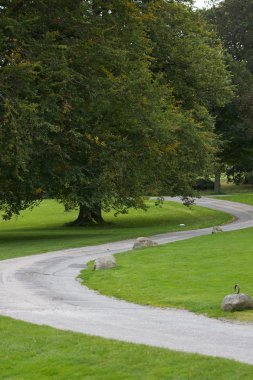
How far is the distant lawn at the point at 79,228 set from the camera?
35.2 metres

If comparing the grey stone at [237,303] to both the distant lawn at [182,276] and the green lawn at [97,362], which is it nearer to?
the distant lawn at [182,276]

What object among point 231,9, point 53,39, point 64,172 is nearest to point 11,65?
point 53,39

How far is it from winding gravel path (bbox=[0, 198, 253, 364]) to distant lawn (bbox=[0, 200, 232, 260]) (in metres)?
8.40

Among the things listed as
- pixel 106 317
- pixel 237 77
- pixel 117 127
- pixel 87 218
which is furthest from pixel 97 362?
pixel 237 77

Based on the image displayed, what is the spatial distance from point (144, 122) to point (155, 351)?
27.6m

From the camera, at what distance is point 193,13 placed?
162ft

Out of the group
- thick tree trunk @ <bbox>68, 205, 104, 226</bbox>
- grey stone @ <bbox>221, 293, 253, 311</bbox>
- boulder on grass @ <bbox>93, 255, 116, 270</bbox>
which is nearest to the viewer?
grey stone @ <bbox>221, 293, 253, 311</bbox>

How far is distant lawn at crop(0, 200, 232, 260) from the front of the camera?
35175 millimetres

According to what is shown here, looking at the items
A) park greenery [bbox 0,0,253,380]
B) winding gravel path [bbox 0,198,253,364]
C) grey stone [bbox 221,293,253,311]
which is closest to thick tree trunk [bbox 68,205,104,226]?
park greenery [bbox 0,0,253,380]

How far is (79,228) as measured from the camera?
50781 millimetres

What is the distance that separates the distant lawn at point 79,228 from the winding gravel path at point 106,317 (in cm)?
840

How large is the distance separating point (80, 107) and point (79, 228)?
16.7 m

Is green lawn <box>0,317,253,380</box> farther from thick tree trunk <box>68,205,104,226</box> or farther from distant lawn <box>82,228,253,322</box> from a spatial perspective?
thick tree trunk <box>68,205,104,226</box>

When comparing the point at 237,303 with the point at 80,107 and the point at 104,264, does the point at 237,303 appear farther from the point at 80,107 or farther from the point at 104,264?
the point at 80,107
